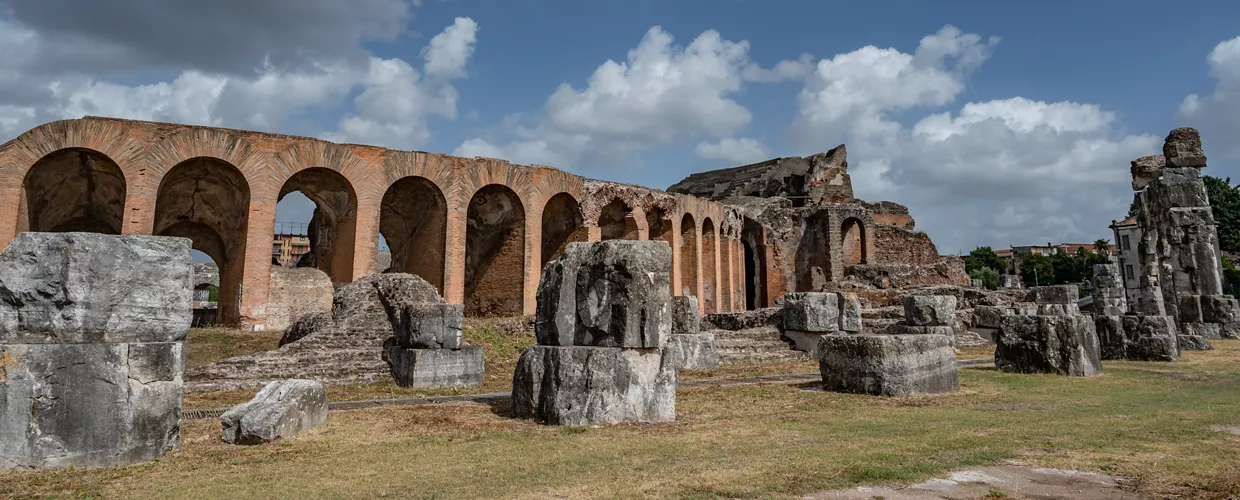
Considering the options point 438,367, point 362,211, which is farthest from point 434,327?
point 362,211

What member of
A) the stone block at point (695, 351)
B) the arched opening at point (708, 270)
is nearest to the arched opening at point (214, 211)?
the stone block at point (695, 351)

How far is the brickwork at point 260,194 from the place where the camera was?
1380cm

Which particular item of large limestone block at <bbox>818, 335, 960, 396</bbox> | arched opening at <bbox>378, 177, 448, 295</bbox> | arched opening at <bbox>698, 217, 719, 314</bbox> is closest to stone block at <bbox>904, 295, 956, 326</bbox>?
large limestone block at <bbox>818, 335, 960, 396</bbox>

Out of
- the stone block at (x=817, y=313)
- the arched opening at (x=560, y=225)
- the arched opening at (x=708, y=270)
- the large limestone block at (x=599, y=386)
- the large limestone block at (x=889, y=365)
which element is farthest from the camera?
the arched opening at (x=708, y=270)

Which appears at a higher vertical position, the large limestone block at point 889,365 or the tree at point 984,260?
the tree at point 984,260

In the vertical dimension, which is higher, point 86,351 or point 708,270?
point 708,270

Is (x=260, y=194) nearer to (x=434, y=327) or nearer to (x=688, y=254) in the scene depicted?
(x=434, y=327)

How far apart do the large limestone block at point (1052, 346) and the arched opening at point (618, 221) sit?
42.8 ft

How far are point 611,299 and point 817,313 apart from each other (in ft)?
24.8

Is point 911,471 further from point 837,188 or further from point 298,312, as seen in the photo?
point 837,188

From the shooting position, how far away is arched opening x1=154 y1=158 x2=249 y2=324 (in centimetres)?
1524

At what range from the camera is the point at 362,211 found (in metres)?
16.2

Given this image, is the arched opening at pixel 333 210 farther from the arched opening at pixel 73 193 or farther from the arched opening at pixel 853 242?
the arched opening at pixel 853 242

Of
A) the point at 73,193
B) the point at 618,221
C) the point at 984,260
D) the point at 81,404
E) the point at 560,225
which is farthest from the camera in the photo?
the point at 984,260
